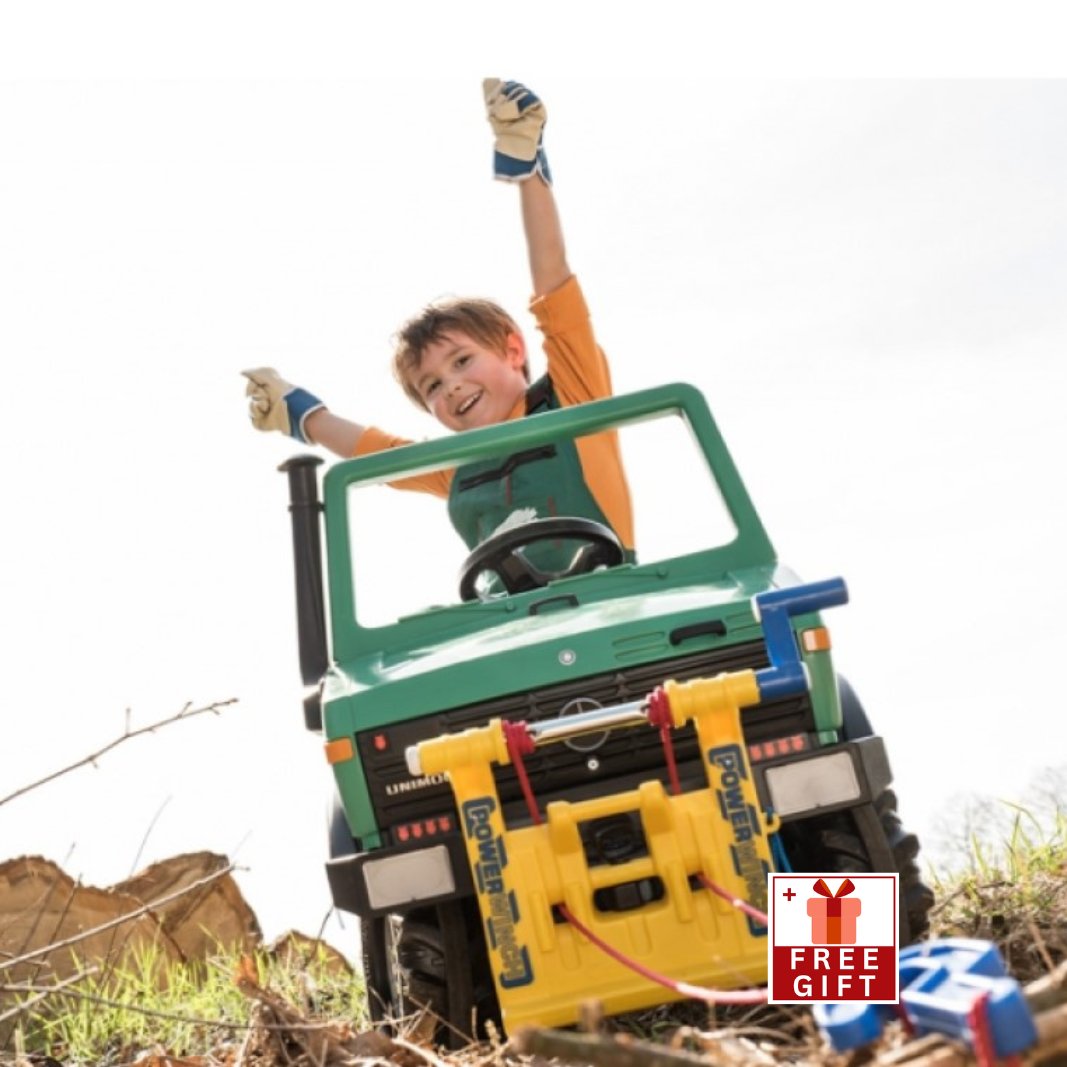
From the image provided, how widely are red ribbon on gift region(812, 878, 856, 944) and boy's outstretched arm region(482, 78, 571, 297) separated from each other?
2.83 meters

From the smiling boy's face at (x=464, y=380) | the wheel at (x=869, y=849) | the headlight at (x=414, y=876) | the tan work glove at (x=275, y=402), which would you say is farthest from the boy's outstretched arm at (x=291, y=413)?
the wheel at (x=869, y=849)

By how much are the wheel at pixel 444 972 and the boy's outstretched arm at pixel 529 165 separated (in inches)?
88.1

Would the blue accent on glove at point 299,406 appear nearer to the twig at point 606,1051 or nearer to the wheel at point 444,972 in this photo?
the wheel at point 444,972

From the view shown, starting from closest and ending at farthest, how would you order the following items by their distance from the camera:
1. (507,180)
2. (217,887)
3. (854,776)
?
(854,776)
(507,180)
(217,887)

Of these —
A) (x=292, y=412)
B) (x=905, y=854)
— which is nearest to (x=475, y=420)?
(x=292, y=412)

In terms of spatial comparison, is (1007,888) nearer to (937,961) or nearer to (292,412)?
(937,961)

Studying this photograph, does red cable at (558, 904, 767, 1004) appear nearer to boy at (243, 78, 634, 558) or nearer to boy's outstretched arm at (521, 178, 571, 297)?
boy at (243, 78, 634, 558)

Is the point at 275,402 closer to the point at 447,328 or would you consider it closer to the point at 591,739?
the point at 447,328

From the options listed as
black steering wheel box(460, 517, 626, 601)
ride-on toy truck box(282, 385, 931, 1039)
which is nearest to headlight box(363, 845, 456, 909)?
ride-on toy truck box(282, 385, 931, 1039)

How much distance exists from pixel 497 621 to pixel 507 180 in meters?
1.66

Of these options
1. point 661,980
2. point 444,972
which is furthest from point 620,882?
point 661,980

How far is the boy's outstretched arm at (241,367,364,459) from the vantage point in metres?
5.78

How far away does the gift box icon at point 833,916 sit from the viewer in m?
2.01

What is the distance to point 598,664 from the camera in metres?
3.20
